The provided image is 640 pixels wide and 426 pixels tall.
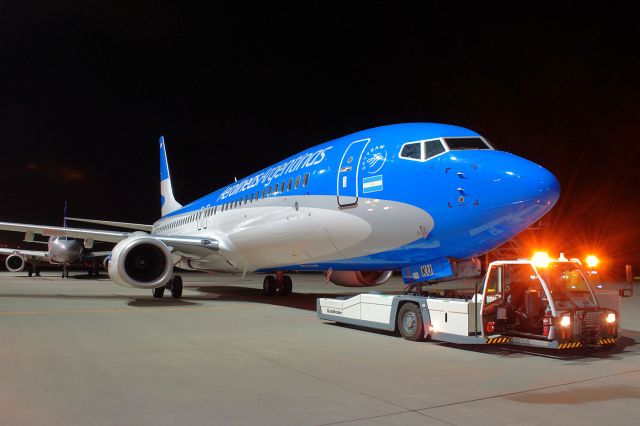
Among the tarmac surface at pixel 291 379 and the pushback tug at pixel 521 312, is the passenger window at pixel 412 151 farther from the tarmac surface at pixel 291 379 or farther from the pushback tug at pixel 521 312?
the tarmac surface at pixel 291 379

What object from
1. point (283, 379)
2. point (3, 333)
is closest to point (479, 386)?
point (283, 379)

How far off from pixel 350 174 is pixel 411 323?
9.70ft

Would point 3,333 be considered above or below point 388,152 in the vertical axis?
below

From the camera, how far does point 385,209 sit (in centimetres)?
870

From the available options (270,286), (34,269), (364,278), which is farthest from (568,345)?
(34,269)

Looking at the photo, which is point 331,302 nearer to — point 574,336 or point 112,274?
point 574,336

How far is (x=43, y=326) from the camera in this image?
9.28 meters

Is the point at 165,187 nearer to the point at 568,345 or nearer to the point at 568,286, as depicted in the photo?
the point at 568,286

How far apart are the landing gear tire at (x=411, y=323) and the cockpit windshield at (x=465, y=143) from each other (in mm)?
2545

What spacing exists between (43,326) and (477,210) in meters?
7.63

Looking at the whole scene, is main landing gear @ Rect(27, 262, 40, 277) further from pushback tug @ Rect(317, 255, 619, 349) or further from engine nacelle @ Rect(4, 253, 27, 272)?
pushback tug @ Rect(317, 255, 619, 349)

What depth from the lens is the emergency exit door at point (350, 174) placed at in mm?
9367

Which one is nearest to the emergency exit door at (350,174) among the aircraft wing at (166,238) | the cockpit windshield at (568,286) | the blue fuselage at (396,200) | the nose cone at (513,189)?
the blue fuselage at (396,200)

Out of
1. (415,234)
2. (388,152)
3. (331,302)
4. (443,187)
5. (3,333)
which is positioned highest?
(388,152)
